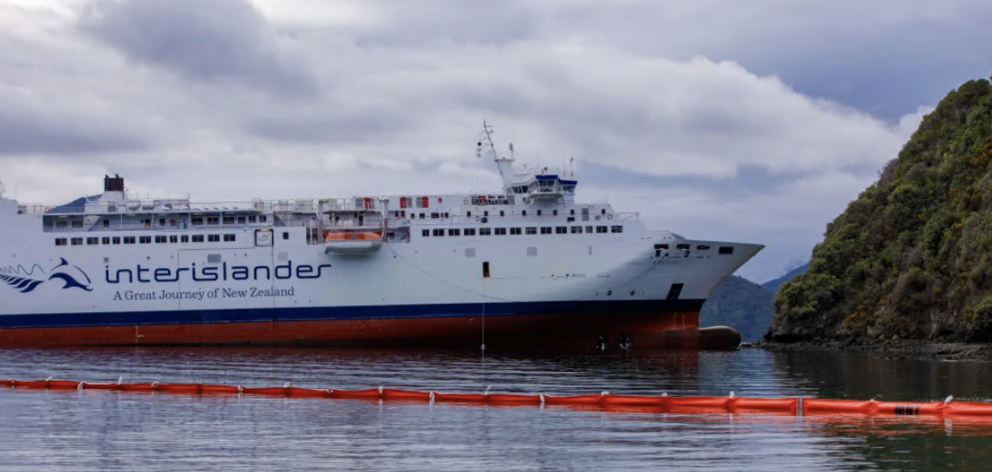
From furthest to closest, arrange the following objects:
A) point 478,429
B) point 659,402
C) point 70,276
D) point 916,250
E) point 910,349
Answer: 1. point 916,250
2. point 70,276
3. point 910,349
4. point 659,402
5. point 478,429

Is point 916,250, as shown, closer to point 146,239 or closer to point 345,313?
point 345,313

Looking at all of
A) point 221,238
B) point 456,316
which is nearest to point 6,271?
point 221,238

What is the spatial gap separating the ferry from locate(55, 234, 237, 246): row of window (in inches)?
2.9

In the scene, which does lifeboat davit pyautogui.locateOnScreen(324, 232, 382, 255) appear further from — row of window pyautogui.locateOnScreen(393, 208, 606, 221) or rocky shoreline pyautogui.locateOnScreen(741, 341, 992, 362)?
rocky shoreline pyautogui.locateOnScreen(741, 341, 992, 362)

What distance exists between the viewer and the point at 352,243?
174ft

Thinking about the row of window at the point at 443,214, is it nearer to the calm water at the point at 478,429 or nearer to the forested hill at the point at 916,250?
the forested hill at the point at 916,250

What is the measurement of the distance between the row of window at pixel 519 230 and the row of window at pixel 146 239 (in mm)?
10753

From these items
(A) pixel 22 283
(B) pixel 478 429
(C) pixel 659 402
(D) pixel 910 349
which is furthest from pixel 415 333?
(B) pixel 478 429

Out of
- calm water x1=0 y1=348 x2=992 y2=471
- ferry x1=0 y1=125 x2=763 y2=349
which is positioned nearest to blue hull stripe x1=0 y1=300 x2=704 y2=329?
ferry x1=0 y1=125 x2=763 y2=349

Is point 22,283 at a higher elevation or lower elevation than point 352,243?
lower

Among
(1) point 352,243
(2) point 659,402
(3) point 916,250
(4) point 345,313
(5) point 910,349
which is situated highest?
(1) point 352,243

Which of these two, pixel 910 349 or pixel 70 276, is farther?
pixel 70 276

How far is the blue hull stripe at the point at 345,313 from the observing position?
2069 inches

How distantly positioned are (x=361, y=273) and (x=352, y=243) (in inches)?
69.1
